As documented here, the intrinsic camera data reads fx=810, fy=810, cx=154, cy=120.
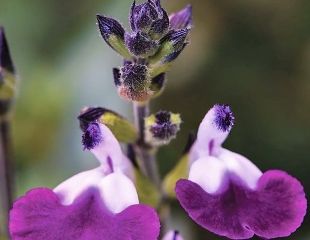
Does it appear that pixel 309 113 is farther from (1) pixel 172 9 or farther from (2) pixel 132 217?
(2) pixel 132 217

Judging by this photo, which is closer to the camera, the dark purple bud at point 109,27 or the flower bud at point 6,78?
the dark purple bud at point 109,27

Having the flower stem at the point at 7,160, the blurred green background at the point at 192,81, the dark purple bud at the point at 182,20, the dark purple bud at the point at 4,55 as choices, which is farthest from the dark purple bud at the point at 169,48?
the blurred green background at the point at 192,81

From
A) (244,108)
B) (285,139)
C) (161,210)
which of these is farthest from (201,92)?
(161,210)

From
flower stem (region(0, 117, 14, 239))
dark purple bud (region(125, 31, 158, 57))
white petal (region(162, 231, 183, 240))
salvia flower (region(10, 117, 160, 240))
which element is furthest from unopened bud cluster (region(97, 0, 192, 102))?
flower stem (region(0, 117, 14, 239))

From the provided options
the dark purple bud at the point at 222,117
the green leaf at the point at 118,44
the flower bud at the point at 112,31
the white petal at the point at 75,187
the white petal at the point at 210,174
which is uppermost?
the flower bud at the point at 112,31

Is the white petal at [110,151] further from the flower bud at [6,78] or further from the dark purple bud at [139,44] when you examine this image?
the flower bud at [6,78]

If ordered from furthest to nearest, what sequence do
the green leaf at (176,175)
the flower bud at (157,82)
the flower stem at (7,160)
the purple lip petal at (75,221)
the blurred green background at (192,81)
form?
the blurred green background at (192,81) → the flower stem at (7,160) → the green leaf at (176,175) → the flower bud at (157,82) → the purple lip petal at (75,221)
